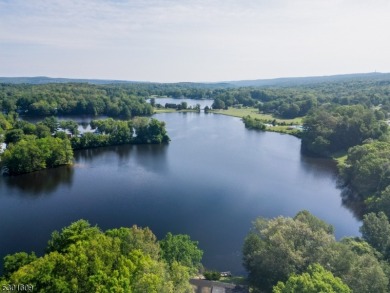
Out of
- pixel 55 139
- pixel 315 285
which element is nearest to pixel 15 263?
pixel 315 285

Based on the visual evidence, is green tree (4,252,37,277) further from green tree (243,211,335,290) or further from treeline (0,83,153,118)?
treeline (0,83,153,118)

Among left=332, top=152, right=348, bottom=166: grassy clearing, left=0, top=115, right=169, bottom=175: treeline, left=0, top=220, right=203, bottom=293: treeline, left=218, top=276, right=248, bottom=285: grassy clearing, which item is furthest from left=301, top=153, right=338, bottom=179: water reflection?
left=0, top=220, right=203, bottom=293: treeline

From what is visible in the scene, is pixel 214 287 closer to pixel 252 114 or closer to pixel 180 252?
pixel 180 252

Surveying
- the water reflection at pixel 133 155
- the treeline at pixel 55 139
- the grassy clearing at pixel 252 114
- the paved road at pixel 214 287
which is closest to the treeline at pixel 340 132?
the grassy clearing at pixel 252 114

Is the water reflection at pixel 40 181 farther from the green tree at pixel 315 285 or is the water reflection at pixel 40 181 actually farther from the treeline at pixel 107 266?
the green tree at pixel 315 285

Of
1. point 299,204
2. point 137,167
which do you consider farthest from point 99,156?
point 299,204

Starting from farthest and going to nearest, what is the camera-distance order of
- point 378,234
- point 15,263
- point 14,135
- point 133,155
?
point 133,155 < point 14,135 < point 378,234 < point 15,263
